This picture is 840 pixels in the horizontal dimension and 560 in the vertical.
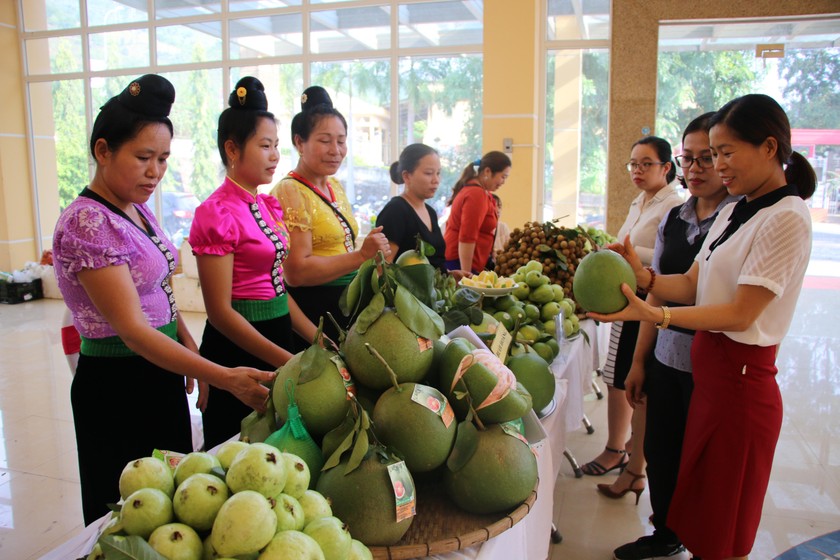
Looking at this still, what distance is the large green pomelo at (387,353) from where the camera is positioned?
3.78 feet

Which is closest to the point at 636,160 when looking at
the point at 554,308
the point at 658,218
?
the point at 658,218

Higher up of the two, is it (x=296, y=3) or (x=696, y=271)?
(x=296, y=3)

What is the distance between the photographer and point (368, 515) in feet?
3.24

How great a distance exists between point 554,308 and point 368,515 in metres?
1.55

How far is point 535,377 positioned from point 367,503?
29.0 inches

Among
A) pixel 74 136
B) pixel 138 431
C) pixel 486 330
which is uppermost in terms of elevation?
pixel 74 136

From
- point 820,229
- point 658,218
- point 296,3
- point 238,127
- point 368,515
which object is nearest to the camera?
point 368,515

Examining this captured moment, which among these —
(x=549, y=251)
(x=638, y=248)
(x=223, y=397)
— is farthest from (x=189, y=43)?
(x=223, y=397)

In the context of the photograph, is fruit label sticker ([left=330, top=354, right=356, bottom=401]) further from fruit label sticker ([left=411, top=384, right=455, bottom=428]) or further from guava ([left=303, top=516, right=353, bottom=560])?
guava ([left=303, top=516, right=353, bottom=560])

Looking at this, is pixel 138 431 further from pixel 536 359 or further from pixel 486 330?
pixel 536 359

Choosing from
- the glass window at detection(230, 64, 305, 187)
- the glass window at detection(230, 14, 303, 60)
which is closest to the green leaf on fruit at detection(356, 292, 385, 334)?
the glass window at detection(230, 64, 305, 187)

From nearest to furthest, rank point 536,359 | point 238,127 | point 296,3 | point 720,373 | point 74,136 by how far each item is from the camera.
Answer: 1. point 536,359
2. point 720,373
3. point 238,127
4. point 296,3
5. point 74,136

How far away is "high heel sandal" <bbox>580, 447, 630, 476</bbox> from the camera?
3139mm

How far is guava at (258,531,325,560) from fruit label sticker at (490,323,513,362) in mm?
861
